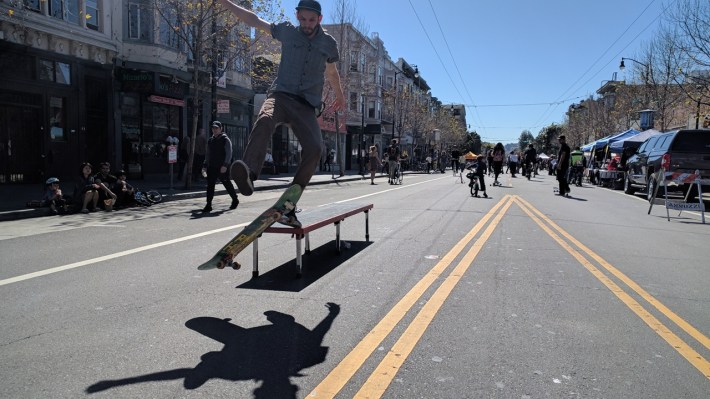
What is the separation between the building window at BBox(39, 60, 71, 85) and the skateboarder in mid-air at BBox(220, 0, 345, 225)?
15.1 meters

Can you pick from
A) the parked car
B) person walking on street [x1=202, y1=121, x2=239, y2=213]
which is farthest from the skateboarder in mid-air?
the parked car

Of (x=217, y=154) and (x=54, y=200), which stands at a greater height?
(x=217, y=154)

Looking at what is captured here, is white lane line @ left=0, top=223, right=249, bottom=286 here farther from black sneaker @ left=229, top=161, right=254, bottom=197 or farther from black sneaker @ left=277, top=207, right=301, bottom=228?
black sneaker @ left=277, top=207, right=301, bottom=228

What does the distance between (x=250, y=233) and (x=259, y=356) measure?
54.2 inches

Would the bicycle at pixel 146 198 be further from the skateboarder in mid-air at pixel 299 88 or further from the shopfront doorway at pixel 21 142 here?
the skateboarder in mid-air at pixel 299 88

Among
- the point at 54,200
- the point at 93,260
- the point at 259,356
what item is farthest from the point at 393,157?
the point at 259,356

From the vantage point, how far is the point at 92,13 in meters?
18.6

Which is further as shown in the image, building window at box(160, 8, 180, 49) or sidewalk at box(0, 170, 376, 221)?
building window at box(160, 8, 180, 49)

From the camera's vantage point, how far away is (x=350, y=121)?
46.6 meters

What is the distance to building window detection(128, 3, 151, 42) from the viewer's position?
790 inches

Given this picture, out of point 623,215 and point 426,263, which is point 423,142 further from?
point 426,263

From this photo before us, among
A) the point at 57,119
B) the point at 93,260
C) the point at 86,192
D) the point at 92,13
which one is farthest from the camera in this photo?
the point at 92,13

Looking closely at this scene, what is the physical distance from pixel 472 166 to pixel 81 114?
14.0 m

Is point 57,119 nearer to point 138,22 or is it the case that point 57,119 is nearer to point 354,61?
point 138,22
